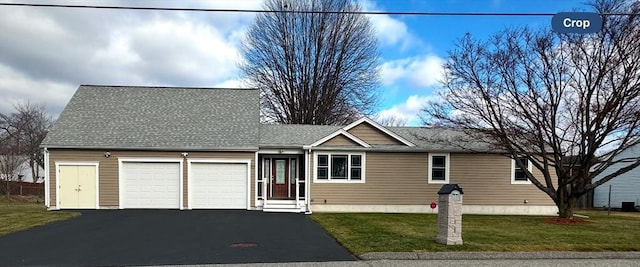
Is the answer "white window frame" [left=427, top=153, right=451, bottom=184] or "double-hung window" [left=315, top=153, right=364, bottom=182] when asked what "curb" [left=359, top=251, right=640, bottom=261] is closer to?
"double-hung window" [left=315, top=153, right=364, bottom=182]

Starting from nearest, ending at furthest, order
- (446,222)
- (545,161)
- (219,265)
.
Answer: (219,265) → (446,222) → (545,161)

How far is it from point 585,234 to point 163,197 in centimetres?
1509

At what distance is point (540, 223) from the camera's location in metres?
15.1

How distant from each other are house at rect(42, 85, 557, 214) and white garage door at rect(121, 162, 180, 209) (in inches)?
1.6

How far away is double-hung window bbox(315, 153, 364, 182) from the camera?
1902 centimetres

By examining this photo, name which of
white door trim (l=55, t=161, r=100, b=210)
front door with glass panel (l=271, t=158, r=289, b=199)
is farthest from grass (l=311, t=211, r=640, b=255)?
white door trim (l=55, t=161, r=100, b=210)

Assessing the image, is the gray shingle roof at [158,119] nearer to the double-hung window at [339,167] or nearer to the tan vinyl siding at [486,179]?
the double-hung window at [339,167]

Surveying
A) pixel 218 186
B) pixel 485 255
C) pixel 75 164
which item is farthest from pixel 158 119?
pixel 485 255

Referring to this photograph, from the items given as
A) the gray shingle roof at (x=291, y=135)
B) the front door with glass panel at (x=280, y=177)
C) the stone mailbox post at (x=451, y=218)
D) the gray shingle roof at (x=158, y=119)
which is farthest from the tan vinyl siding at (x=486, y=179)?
the stone mailbox post at (x=451, y=218)

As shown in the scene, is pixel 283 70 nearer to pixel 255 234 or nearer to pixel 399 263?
pixel 255 234

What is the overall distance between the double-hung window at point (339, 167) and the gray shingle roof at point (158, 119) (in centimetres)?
288

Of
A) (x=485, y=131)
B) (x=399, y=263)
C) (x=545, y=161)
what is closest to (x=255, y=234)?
(x=399, y=263)

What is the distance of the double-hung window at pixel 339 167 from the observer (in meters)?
19.0

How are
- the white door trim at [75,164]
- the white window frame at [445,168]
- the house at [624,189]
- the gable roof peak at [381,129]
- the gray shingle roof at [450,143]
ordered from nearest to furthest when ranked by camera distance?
the white door trim at [75,164], the gray shingle roof at [450,143], the gable roof peak at [381,129], the white window frame at [445,168], the house at [624,189]
